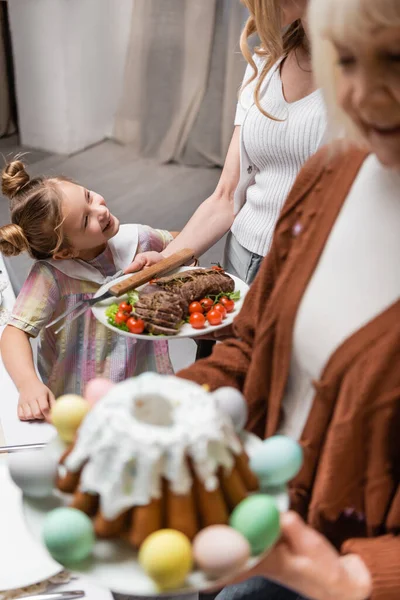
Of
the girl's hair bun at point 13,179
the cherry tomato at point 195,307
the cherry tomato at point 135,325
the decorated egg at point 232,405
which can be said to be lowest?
the cherry tomato at point 195,307

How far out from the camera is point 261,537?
1.76 ft

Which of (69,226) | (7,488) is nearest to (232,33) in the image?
(69,226)

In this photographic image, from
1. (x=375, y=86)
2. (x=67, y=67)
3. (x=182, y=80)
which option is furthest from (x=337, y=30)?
(x=182, y=80)

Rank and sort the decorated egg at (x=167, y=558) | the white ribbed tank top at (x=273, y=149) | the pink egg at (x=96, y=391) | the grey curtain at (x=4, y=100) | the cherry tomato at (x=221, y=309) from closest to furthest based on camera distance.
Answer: the decorated egg at (x=167, y=558), the pink egg at (x=96, y=391), the white ribbed tank top at (x=273, y=149), the cherry tomato at (x=221, y=309), the grey curtain at (x=4, y=100)

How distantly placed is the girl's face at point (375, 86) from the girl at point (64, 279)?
911 mm

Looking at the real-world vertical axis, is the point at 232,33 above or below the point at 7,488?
above

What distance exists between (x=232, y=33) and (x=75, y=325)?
2.36m

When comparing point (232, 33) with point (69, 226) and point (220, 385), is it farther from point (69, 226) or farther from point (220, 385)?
point (220, 385)

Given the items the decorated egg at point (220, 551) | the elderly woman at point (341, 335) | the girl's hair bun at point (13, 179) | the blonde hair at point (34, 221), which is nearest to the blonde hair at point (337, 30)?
the elderly woman at point (341, 335)

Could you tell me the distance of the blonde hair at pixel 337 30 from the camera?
523mm

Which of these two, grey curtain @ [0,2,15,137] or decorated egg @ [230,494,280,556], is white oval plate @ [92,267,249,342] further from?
grey curtain @ [0,2,15,137]

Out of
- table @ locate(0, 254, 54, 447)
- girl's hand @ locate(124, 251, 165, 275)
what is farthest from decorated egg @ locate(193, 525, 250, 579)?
girl's hand @ locate(124, 251, 165, 275)

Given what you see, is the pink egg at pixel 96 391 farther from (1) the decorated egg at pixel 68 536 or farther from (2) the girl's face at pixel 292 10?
(2) the girl's face at pixel 292 10

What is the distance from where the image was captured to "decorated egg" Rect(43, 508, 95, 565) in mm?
526
